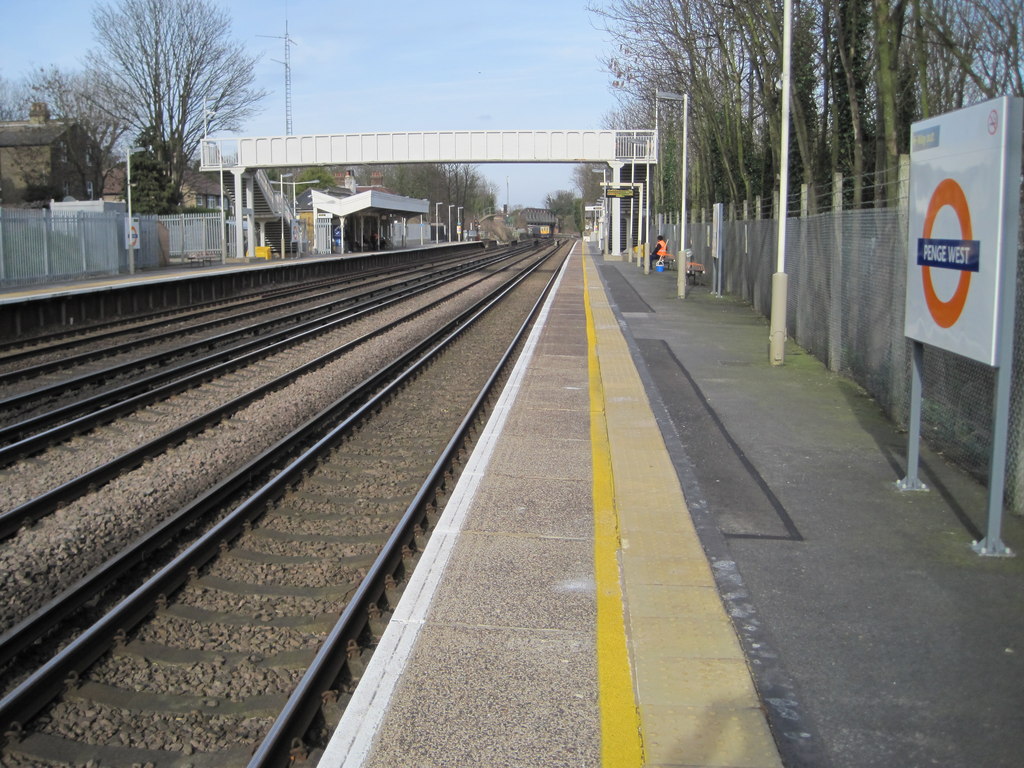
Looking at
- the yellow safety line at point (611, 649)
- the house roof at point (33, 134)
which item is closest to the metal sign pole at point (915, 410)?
the yellow safety line at point (611, 649)

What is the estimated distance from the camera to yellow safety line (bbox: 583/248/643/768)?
371cm

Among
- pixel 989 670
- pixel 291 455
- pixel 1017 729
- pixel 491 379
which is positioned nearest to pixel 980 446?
pixel 989 670

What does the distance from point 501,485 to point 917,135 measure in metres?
3.76

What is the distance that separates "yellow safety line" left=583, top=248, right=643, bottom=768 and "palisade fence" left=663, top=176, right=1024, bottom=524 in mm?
2432

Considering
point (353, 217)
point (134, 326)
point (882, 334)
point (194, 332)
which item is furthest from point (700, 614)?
point (353, 217)

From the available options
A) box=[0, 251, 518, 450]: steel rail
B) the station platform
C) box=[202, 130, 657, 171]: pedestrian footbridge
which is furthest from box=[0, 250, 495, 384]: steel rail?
box=[202, 130, 657, 171]: pedestrian footbridge

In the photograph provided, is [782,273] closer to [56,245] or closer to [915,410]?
[915,410]

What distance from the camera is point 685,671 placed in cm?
423

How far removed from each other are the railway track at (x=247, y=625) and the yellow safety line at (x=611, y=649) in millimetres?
1175

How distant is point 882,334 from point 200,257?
4144 centimetres

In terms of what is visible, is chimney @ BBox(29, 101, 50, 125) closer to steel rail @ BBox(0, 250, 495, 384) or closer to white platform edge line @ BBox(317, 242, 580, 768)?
steel rail @ BBox(0, 250, 495, 384)

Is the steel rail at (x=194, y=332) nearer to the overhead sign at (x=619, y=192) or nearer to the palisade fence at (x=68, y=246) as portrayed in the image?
the palisade fence at (x=68, y=246)

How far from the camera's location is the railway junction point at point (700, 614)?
377 cm

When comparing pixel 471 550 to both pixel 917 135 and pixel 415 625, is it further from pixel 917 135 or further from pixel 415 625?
pixel 917 135
